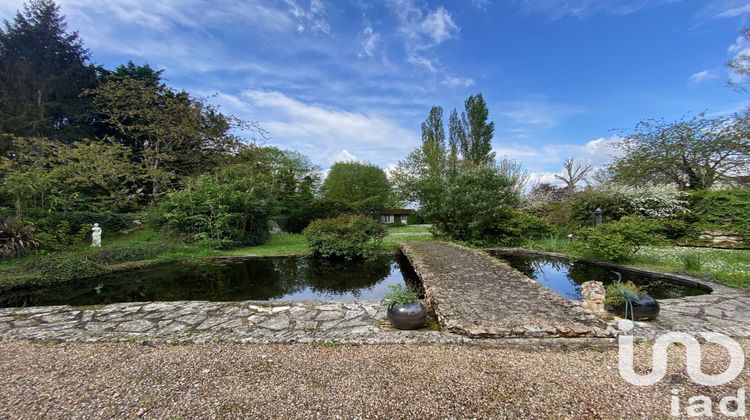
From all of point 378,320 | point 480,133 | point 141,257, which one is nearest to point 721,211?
point 378,320

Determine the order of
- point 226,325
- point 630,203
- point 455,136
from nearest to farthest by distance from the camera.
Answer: point 226,325 → point 630,203 → point 455,136

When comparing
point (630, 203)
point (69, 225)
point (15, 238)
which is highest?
point (630, 203)

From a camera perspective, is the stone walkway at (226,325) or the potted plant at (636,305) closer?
the stone walkway at (226,325)

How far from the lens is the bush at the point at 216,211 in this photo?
381 inches

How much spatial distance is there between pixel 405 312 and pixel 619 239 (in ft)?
20.0

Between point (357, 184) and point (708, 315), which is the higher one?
point (357, 184)

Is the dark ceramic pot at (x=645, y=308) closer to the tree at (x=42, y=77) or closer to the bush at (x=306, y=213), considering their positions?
the bush at (x=306, y=213)

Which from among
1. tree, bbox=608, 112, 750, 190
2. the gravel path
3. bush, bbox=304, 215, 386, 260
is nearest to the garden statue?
the gravel path

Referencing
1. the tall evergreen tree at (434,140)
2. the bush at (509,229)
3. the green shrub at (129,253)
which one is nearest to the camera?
the green shrub at (129,253)

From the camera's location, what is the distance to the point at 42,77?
15.0 metres

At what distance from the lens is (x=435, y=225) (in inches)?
434

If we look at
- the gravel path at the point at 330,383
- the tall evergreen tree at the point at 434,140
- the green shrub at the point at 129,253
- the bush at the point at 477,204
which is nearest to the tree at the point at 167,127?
the green shrub at the point at 129,253

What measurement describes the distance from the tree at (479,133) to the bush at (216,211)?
15937 mm

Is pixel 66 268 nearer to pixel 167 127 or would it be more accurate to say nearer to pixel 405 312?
pixel 405 312
